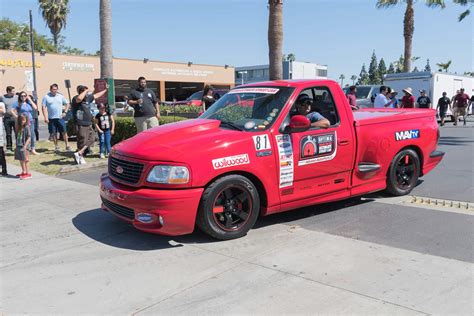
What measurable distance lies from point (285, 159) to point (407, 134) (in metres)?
2.34

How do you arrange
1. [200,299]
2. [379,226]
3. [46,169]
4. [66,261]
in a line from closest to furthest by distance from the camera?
[200,299] < [66,261] < [379,226] < [46,169]

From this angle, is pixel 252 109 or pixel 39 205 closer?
pixel 252 109

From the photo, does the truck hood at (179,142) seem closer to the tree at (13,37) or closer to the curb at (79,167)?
the curb at (79,167)

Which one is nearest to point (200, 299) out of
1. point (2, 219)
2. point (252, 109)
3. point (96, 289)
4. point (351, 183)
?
point (96, 289)

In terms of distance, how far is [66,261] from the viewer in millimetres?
4438

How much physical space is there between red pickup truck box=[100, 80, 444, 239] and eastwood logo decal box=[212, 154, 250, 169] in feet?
0.04

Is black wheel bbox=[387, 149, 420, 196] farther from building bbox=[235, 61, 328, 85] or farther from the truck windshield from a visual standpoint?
building bbox=[235, 61, 328, 85]

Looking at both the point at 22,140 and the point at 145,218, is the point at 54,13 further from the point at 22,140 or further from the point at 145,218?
the point at 145,218

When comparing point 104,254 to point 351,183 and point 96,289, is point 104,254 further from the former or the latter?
point 351,183

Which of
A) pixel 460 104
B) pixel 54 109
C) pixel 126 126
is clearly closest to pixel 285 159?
pixel 126 126

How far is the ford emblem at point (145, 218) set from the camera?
4512 millimetres

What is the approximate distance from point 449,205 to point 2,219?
6.22 m

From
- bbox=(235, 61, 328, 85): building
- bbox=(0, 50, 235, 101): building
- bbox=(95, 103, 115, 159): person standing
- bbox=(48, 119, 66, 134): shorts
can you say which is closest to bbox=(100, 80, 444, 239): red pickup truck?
bbox=(95, 103, 115, 159): person standing

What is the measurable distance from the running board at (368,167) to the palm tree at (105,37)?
937cm
